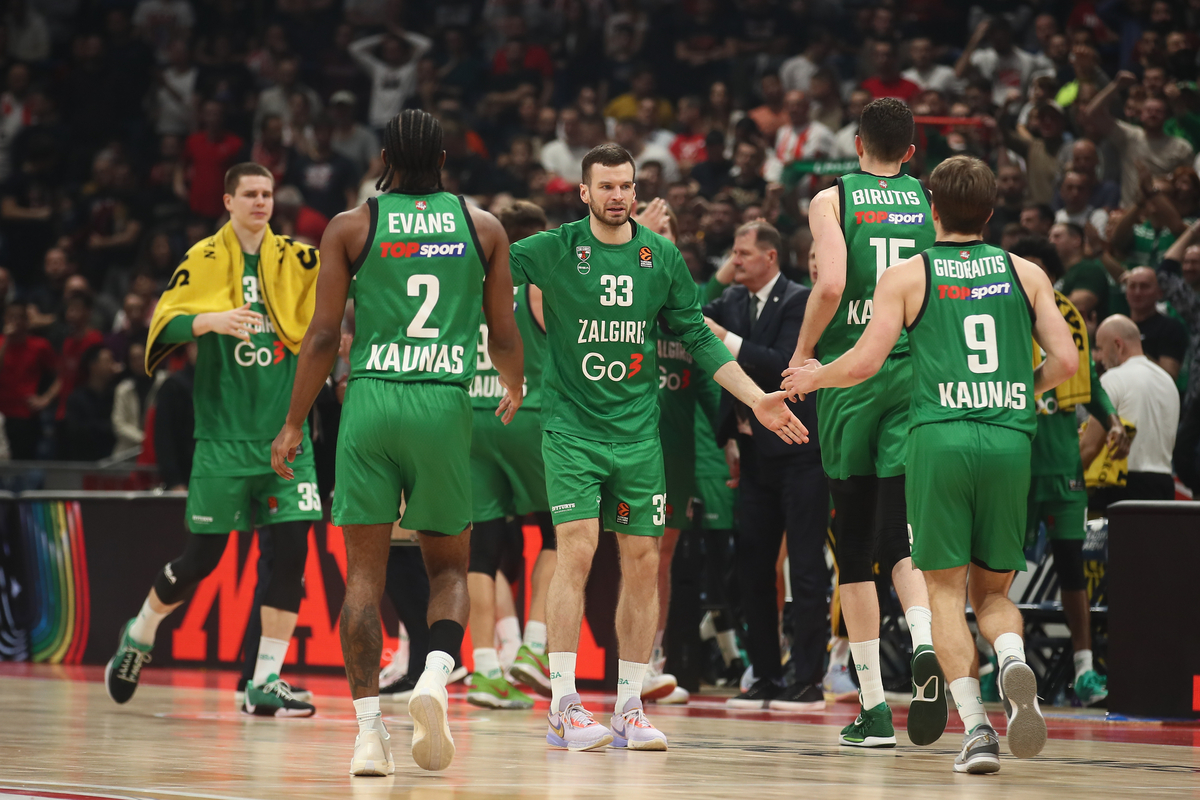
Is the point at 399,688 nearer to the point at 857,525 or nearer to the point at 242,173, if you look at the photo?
the point at 242,173

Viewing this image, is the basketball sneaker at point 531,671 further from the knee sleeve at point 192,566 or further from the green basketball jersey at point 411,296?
the green basketball jersey at point 411,296

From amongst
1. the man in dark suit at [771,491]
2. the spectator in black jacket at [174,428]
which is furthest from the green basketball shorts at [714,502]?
the spectator in black jacket at [174,428]

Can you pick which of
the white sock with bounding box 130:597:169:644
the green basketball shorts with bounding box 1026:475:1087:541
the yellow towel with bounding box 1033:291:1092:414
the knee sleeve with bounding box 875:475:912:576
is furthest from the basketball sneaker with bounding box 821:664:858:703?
the white sock with bounding box 130:597:169:644

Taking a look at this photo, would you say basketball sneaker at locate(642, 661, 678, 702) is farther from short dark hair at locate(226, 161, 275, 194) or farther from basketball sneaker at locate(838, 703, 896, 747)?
short dark hair at locate(226, 161, 275, 194)

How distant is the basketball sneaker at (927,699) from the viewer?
227 inches

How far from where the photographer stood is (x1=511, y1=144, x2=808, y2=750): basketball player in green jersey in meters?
6.41

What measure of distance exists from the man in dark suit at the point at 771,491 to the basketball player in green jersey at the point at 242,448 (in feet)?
8.08

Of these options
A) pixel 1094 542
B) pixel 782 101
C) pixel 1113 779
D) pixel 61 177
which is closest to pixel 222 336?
pixel 1113 779

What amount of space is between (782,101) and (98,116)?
9786 millimetres

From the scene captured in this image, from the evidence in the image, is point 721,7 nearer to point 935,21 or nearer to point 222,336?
point 935,21

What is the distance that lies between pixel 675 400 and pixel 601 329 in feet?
8.70

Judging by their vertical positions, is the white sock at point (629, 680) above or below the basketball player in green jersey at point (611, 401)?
below

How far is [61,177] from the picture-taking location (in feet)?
65.3

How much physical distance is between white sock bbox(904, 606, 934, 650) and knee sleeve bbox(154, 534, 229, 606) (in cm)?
382
